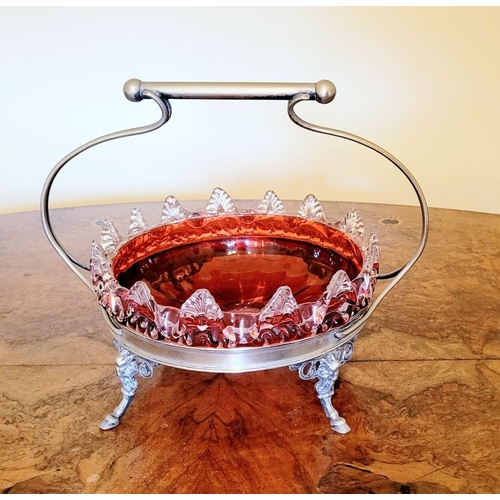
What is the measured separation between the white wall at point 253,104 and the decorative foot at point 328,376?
125cm

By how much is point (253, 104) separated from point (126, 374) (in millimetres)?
1287

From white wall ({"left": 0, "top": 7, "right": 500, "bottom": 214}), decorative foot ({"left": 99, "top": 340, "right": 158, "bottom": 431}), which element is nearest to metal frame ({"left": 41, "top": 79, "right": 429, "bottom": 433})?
decorative foot ({"left": 99, "top": 340, "right": 158, "bottom": 431})

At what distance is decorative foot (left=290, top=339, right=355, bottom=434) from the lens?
1.70 ft

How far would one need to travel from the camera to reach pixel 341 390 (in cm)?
57

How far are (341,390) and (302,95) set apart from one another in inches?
11.3

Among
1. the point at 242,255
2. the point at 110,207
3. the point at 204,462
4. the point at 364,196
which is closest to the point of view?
the point at 204,462

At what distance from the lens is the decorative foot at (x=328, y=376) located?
0.52 meters

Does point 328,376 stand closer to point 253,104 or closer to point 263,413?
point 263,413

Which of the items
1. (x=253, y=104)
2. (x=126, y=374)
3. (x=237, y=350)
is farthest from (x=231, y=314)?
(x=253, y=104)

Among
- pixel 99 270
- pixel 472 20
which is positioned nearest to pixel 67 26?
pixel 472 20

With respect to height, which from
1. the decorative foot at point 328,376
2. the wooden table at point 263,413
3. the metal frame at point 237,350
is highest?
the metal frame at point 237,350

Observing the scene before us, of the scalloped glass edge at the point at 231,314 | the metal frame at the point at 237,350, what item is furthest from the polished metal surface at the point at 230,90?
the scalloped glass edge at the point at 231,314

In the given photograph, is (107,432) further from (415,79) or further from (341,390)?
(415,79)

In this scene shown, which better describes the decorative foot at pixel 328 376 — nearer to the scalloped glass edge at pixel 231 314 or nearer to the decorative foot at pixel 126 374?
the scalloped glass edge at pixel 231 314
